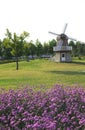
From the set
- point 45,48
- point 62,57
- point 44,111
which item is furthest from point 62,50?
point 44,111

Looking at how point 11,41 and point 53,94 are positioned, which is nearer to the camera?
point 53,94

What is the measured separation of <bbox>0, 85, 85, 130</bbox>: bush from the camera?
22.2 feet

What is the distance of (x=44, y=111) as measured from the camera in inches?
305

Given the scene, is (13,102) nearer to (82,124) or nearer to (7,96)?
(7,96)

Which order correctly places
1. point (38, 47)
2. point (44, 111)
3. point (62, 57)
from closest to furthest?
1. point (44, 111)
2. point (62, 57)
3. point (38, 47)

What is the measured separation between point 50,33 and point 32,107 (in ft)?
293

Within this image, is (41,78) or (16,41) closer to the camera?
(41,78)

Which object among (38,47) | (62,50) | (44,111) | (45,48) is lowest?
(44,111)

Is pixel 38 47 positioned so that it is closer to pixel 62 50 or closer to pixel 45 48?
pixel 45 48

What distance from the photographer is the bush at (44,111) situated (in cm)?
676

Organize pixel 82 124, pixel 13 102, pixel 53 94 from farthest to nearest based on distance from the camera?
pixel 53 94, pixel 13 102, pixel 82 124

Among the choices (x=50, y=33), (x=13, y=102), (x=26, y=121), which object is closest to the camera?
(x=26, y=121)

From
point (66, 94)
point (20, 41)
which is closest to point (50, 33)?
point (20, 41)

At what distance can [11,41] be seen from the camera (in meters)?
66.2
